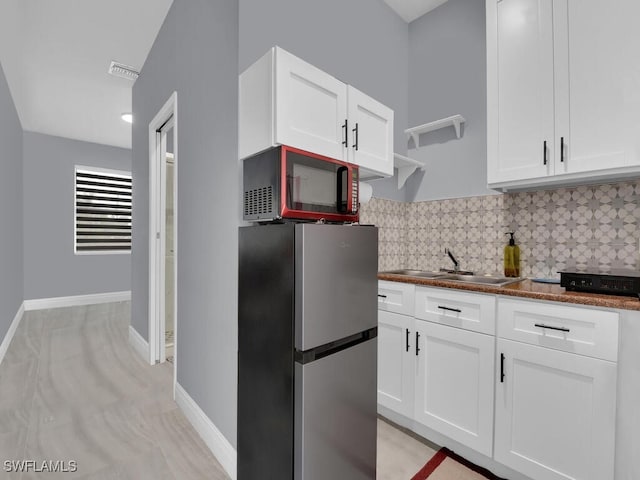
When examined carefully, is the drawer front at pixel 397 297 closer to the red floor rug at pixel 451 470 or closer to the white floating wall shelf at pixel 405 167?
the red floor rug at pixel 451 470

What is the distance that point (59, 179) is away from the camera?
5.16 m

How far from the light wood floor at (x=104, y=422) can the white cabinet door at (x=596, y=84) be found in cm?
181

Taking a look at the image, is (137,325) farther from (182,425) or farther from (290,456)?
(290,456)

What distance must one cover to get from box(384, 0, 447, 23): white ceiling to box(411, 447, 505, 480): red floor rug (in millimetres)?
3231

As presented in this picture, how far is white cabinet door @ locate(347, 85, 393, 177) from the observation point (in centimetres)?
161

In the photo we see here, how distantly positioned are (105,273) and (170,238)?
282 centimetres

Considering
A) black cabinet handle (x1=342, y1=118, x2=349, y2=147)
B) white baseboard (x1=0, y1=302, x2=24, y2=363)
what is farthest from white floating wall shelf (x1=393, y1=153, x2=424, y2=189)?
white baseboard (x1=0, y1=302, x2=24, y2=363)

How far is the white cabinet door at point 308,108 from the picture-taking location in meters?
1.25

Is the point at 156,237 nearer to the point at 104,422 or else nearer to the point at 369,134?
the point at 104,422

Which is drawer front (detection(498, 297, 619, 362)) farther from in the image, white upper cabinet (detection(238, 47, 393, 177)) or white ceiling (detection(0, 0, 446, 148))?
white ceiling (detection(0, 0, 446, 148))

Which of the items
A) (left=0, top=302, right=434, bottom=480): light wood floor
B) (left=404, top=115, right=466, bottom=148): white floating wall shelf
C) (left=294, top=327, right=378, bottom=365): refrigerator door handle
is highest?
(left=404, top=115, right=466, bottom=148): white floating wall shelf

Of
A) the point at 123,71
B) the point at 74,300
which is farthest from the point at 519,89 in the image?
the point at 74,300

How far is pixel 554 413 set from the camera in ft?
4.54

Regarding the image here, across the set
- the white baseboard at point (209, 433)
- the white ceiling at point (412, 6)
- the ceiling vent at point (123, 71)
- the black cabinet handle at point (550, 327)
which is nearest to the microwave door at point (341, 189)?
the black cabinet handle at point (550, 327)
